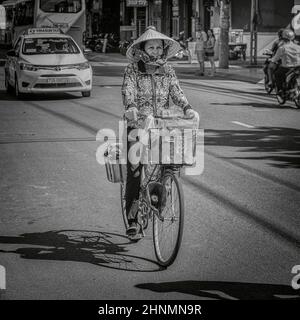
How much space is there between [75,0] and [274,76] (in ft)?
67.5

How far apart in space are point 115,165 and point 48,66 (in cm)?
1367

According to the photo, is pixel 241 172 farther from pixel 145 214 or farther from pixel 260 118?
pixel 260 118

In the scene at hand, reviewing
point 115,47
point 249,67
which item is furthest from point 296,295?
point 115,47

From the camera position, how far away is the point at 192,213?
7.95 metres

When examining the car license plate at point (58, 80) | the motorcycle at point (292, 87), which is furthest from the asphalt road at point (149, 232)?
the car license plate at point (58, 80)

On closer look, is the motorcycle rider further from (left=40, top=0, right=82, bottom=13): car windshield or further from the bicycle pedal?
(left=40, top=0, right=82, bottom=13): car windshield

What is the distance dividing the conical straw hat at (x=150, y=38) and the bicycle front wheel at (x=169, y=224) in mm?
1225

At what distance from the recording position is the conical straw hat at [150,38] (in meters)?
6.70

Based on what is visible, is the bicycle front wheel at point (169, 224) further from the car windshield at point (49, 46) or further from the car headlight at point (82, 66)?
the car windshield at point (49, 46)

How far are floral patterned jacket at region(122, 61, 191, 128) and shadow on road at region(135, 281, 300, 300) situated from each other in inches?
62.6

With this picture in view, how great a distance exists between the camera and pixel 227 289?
18.1 feet

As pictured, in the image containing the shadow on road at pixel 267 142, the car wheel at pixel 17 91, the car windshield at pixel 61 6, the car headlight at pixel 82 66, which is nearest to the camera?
the shadow on road at pixel 267 142

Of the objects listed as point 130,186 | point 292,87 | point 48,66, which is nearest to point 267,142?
point 292,87
